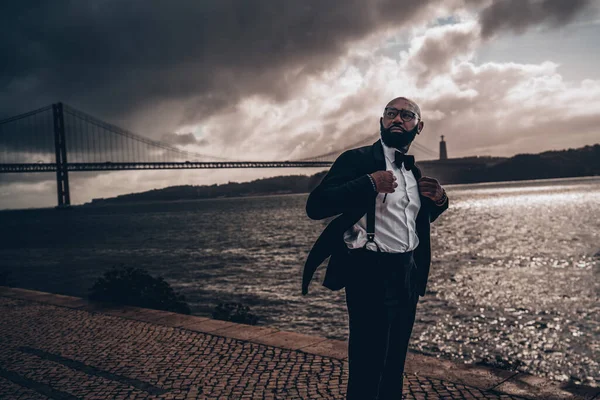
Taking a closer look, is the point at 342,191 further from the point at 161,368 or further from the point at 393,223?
the point at 161,368

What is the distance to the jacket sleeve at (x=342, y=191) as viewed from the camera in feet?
7.27

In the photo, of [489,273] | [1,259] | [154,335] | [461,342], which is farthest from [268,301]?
[1,259]

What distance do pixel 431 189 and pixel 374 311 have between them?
654mm

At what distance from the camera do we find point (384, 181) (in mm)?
2213

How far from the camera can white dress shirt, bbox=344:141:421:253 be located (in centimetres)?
228

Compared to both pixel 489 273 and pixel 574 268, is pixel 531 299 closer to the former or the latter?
pixel 489 273

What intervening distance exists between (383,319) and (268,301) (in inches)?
512

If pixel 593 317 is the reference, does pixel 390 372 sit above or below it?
above

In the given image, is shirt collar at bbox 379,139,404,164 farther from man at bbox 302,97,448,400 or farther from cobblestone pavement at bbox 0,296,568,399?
cobblestone pavement at bbox 0,296,568,399

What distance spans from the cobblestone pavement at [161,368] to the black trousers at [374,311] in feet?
5.07

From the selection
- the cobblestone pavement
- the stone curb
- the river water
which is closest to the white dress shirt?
the cobblestone pavement

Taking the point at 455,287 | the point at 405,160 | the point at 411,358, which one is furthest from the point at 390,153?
the point at 455,287

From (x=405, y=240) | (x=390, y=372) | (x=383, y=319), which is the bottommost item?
(x=390, y=372)

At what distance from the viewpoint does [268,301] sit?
14961 millimetres
